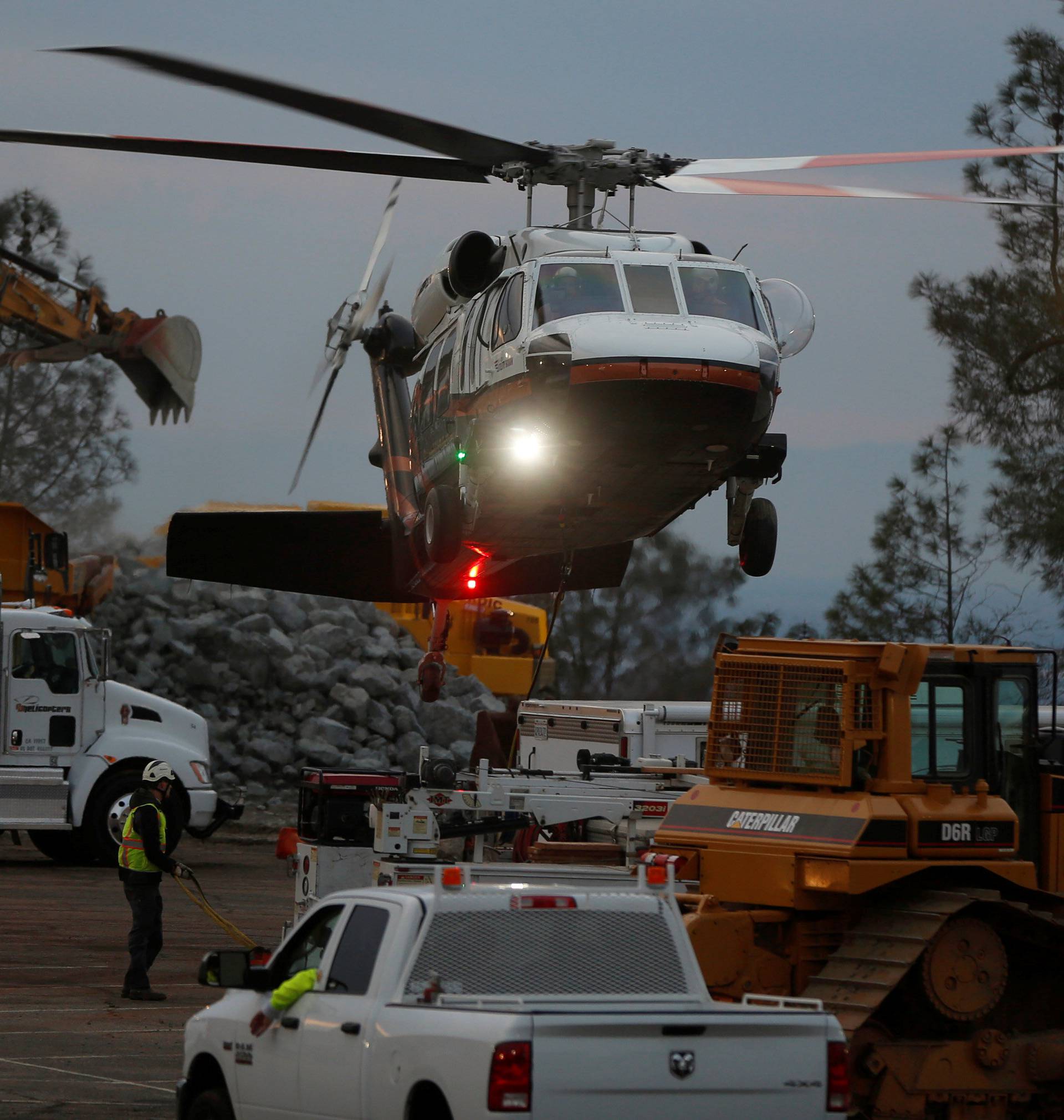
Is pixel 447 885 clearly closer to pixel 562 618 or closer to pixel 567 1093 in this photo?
pixel 567 1093

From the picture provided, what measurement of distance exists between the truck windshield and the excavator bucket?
3320 cm

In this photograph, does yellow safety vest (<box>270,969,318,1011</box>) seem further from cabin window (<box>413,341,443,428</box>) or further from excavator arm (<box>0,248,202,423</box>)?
excavator arm (<box>0,248,202,423</box>)

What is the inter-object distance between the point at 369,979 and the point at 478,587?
14.5 metres

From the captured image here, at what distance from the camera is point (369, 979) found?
23.0 feet

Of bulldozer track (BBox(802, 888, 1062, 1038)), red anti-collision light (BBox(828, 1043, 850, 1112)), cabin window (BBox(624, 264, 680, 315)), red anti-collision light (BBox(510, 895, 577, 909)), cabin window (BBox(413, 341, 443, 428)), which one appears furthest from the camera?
cabin window (BBox(413, 341, 443, 428))

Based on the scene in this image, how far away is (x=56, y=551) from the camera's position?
101ft

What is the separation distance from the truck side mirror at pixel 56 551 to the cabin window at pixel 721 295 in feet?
56.2

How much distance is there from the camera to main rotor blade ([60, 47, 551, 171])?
14.1 meters

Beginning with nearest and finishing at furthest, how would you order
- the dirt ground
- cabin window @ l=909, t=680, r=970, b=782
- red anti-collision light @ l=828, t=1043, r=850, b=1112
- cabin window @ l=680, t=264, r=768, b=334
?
red anti-collision light @ l=828, t=1043, r=850, b=1112, the dirt ground, cabin window @ l=909, t=680, r=970, b=782, cabin window @ l=680, t=264, r=768, b=334

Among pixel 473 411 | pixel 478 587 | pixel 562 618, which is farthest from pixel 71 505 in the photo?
pixel 473 411

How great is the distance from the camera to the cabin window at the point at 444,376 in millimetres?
18672

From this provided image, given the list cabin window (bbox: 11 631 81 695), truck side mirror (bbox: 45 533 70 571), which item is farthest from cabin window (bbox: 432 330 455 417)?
truck side mirror (bbox: 45 533 70 571)

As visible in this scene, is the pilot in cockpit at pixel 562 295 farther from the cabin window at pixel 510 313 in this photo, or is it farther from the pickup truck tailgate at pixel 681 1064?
the pickup truck tailgate at pixel 681 1064

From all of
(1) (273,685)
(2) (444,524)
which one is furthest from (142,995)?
(1) (273,685)
